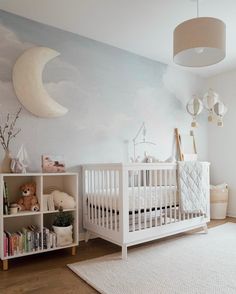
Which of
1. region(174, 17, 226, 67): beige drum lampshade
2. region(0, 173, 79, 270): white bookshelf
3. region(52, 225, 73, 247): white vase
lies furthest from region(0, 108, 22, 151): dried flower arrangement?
region(174, 17, 226, 67): beige drum lampshade

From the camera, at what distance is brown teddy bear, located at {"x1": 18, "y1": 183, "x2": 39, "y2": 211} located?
2379 mm

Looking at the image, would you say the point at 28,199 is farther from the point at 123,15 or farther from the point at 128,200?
the point at 123,15

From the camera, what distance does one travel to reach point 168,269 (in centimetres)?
211

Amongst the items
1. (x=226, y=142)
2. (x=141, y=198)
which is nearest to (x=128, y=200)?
(x=141, y=198)

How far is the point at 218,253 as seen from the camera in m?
2.47

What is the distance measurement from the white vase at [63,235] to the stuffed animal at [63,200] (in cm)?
19

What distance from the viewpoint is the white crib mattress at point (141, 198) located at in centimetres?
247

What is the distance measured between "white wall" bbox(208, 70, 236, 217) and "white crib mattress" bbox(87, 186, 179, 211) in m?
1.83

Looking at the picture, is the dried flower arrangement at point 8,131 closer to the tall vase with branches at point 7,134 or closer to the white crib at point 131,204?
the tall vase with branches at point 7,134

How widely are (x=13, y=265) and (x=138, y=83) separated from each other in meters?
2.53

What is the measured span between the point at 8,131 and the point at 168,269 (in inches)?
73.0

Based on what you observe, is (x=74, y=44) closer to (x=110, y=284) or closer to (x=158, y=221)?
(x=158, y=221)

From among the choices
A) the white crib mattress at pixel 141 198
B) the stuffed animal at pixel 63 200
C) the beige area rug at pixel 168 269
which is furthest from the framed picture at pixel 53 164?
the beige area rug at pixel 168 269

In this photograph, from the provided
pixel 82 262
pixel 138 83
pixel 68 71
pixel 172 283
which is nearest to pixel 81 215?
pixel 82 262
